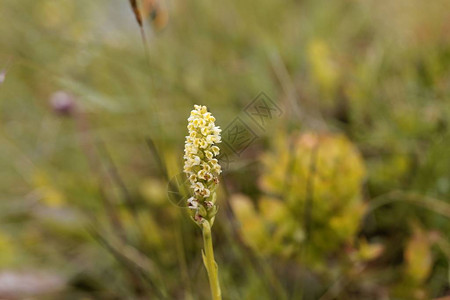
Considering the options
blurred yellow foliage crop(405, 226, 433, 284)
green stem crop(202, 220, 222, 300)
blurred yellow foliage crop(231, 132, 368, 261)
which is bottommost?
green stem crop(202, 220, 222, 300)

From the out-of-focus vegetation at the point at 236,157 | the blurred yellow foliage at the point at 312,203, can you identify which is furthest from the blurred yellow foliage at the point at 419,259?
the blurred yellow foliage at the point at 312,203

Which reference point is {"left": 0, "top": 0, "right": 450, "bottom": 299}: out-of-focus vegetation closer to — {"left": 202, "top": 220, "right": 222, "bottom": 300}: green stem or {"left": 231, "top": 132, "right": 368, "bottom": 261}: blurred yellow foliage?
{"left": 231, "top": 132, "right": 368, "bottom": 261}: blurred yellow foliage

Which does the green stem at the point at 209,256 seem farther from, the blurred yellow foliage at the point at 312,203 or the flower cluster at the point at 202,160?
the blurred yellow foliage at the point at 312,203

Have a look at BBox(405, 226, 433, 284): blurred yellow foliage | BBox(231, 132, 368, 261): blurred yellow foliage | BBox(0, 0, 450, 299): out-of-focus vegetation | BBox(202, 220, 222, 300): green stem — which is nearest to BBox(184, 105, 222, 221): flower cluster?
BBox(202, 220, 222, 300): green stem

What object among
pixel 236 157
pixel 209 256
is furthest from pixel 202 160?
pixel 236 157

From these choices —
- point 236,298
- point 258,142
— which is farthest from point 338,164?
point 258,142

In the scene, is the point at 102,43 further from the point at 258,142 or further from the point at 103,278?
the point at 103,278

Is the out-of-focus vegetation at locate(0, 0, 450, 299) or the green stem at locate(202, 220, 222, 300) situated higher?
the out-of-focus vegetation at locate(0, 0, 450, 299)
